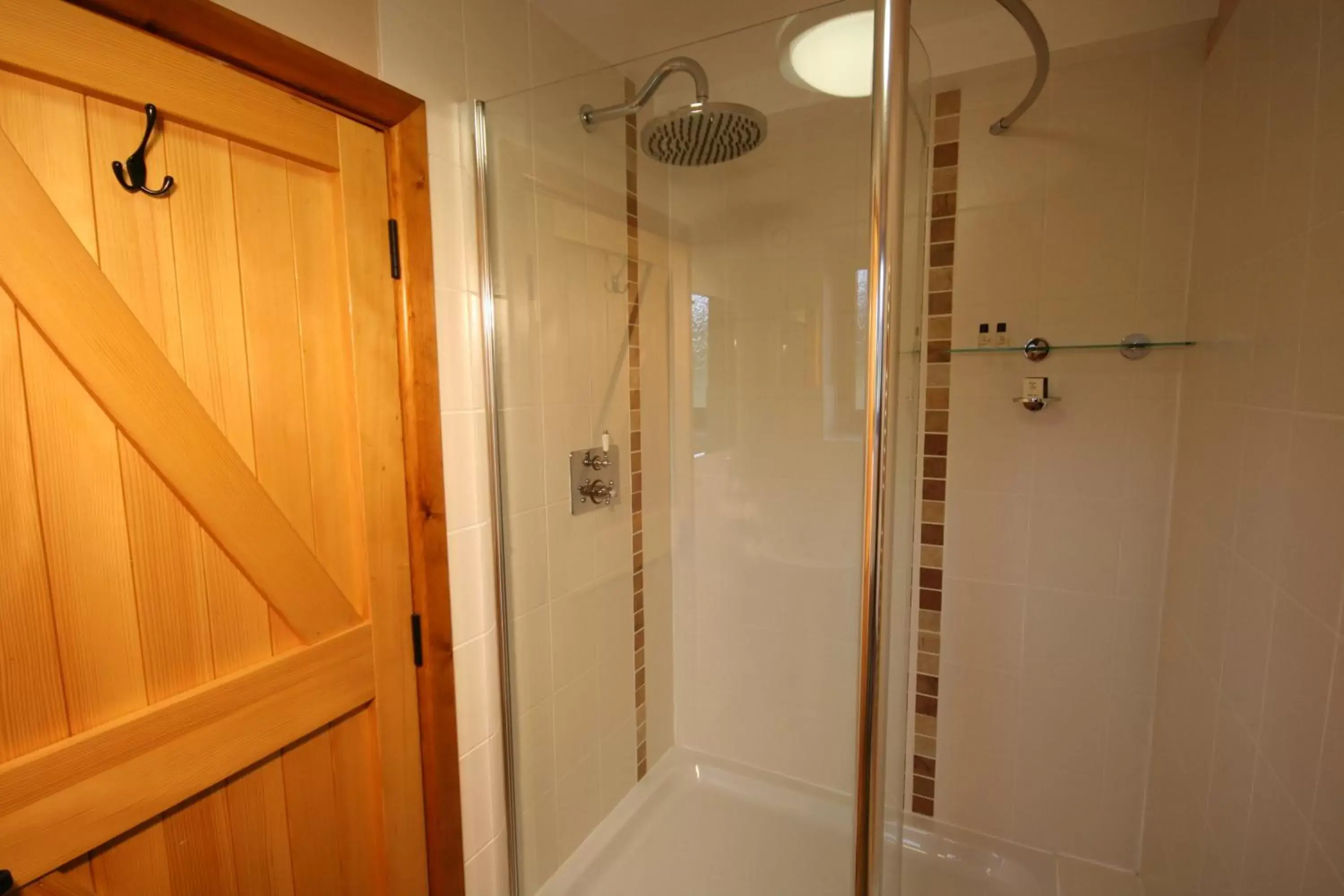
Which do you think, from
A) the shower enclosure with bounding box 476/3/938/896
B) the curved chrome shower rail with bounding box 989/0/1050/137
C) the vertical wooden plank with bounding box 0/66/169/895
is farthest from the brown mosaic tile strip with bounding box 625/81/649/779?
the vertical wooden plank with bounding box 0/66/169/895

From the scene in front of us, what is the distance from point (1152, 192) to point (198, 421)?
1.93m

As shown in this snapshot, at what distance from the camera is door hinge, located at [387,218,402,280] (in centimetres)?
101

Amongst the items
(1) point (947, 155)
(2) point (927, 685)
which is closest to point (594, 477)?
(2) point (927, 685)

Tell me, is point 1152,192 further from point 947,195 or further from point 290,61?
point 290,61

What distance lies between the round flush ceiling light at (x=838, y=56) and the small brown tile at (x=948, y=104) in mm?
412

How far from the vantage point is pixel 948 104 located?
1461 millimetres

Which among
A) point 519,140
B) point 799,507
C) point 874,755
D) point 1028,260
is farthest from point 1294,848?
point 519,140

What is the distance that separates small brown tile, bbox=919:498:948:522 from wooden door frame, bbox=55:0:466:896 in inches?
49.2

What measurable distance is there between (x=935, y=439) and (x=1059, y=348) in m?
0.36

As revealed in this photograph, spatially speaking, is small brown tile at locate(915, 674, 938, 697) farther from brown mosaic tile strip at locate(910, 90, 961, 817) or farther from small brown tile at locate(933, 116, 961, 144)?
small brown tile at locate(933, 116, 961, 144)

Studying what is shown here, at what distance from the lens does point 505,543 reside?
129cm

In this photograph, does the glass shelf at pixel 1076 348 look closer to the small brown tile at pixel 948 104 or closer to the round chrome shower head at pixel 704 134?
the small brown tile at pixel 948 104

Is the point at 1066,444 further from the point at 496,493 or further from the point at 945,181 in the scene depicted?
the point at 496,493

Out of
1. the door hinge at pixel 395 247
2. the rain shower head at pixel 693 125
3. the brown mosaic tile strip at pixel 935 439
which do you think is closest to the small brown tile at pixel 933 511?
the brown mosaic tile strip at pixel 935 439
